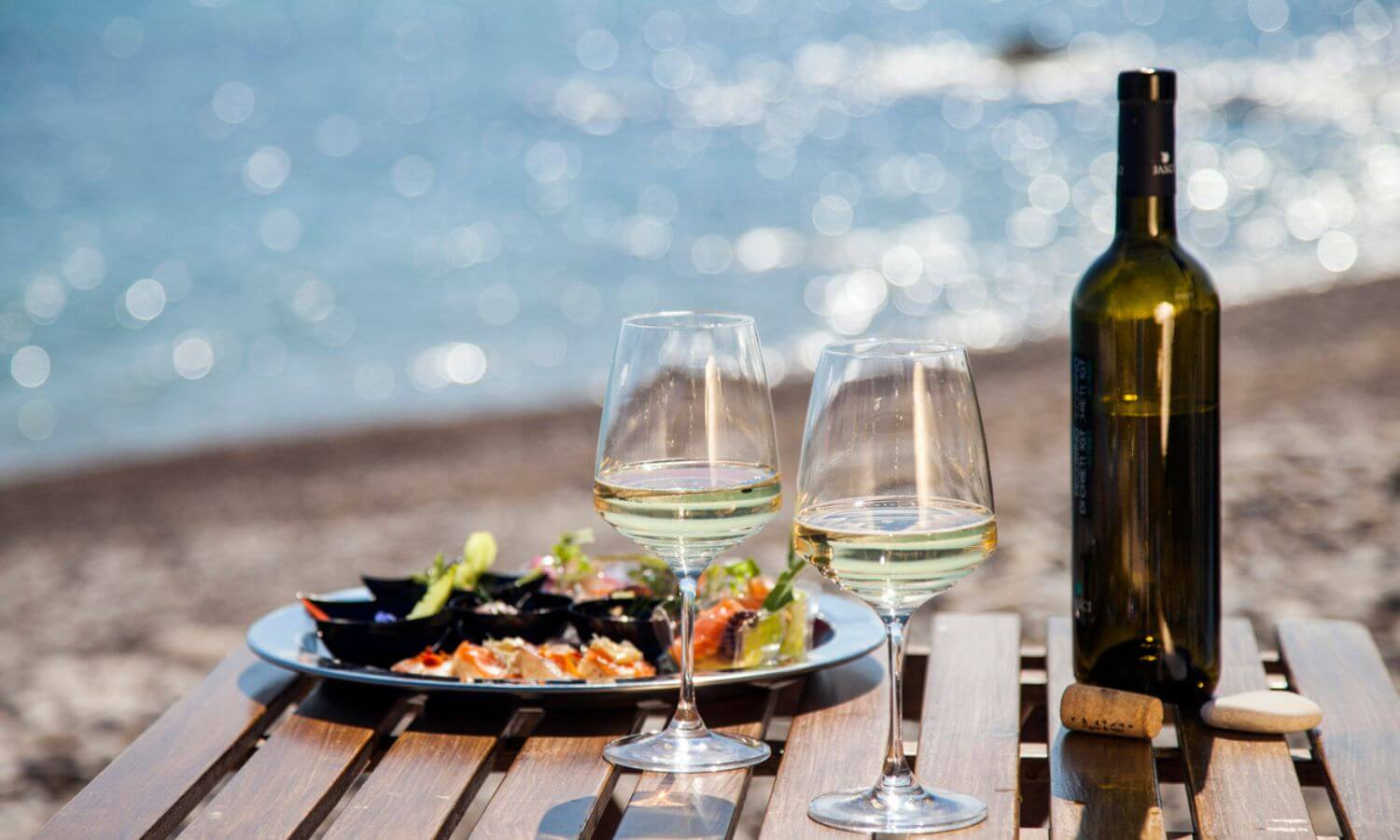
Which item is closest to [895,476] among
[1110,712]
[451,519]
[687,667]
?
[687,667]

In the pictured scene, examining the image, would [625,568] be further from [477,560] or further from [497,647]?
[497,647]

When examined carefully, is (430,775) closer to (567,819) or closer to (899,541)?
(567,819)

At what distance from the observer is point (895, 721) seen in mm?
1294

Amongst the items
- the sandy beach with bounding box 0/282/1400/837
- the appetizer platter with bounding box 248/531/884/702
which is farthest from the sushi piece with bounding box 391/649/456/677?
the sandy beach with bounding box 0/282/1400/837

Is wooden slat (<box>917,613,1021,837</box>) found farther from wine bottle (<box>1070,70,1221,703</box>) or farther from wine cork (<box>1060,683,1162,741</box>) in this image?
wine bottle (<box>1070,70,1221,703</box>)

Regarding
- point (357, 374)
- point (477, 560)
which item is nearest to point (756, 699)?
point (477, 560)

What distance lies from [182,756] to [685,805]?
20.9 inches

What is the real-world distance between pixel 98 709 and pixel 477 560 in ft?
9.88

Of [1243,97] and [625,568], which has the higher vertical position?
[1243,97]

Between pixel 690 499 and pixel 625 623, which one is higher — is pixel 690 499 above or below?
above

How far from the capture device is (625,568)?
1.98 m

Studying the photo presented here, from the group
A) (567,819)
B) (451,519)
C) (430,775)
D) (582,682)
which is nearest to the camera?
(567,819)

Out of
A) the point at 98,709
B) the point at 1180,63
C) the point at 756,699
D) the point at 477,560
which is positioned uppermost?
the point at 1180,63

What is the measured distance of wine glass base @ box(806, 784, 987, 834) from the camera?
1.28 metres
